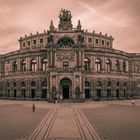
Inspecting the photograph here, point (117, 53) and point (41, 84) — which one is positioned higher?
point (117, 53)

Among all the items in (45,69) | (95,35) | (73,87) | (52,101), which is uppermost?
(95,35)

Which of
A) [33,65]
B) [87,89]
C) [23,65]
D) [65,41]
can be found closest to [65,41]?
[65,41]

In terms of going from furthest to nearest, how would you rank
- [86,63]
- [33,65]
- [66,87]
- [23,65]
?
[23,65] < [33,65] < [86,63] < [66,87]

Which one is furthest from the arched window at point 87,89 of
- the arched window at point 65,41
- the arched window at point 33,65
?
the arched window at point 33,65

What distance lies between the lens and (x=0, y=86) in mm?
72750

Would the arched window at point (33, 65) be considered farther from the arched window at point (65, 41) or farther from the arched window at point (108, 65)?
the arched window at point (108, 65)

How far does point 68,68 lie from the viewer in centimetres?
5647

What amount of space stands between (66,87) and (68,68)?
5.35 meters

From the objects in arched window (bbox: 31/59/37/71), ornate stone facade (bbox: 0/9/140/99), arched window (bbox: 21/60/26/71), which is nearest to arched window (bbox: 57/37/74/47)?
ornate stone facade (bbox: 0/9/140/99)

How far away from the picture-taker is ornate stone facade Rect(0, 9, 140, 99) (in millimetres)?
56875

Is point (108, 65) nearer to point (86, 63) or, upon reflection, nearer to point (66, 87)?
point (86, 63)

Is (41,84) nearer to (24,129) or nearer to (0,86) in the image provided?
(0,86)

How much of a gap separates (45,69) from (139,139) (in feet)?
160

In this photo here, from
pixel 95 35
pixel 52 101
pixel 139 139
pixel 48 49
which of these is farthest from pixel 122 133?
pixel 95 35
